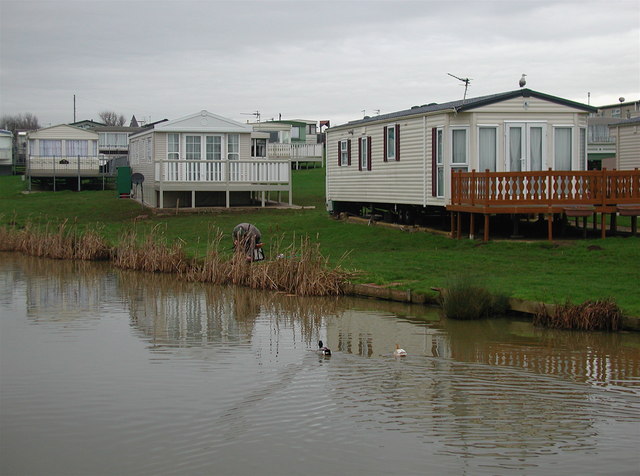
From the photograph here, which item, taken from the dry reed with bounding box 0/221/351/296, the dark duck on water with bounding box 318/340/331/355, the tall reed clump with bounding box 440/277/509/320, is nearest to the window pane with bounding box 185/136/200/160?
the dry reed with bounding box 0/221/351/296

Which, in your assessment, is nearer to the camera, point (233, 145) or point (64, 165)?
point (233, 145)

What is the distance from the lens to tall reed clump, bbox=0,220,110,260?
25.9 meters

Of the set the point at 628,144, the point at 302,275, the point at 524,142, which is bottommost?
the point at 302,275

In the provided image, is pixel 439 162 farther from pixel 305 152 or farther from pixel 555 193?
pixel 305 152

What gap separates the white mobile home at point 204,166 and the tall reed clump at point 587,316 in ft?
75.4

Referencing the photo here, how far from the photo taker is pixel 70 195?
44.2 meters

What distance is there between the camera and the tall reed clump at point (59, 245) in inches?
1020

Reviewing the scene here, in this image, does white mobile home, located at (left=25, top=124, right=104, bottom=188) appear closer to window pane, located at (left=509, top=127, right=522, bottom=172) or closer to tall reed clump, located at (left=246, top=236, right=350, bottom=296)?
window pane, located at (left=509, top=127, right=522, bottom=172)

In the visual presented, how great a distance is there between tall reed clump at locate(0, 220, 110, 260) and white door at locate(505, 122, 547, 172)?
11963 mm

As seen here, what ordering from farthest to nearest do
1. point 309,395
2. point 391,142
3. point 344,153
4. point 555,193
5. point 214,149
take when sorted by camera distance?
point 214,149 < point 344,153 < point 391,142 < point 555,193 < point 309,395

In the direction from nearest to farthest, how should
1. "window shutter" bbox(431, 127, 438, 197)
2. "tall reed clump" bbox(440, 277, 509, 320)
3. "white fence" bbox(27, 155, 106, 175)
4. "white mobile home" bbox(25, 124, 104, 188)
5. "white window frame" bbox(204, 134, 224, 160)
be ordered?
"tall reed clump" bbox(440, 277, 509, 320) → "window shutter" bbox(431, 127, 438, 197) → "white window frame" bbox(204, 134, 224, 160) → "white fence" bbox(27, 155, 106, 175) → "white mobile home" bbox(25, 124, 104, 188)

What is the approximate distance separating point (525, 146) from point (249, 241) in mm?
8525

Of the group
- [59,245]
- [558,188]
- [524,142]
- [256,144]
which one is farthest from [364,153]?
[256,144]

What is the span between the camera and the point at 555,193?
74.5 ft
